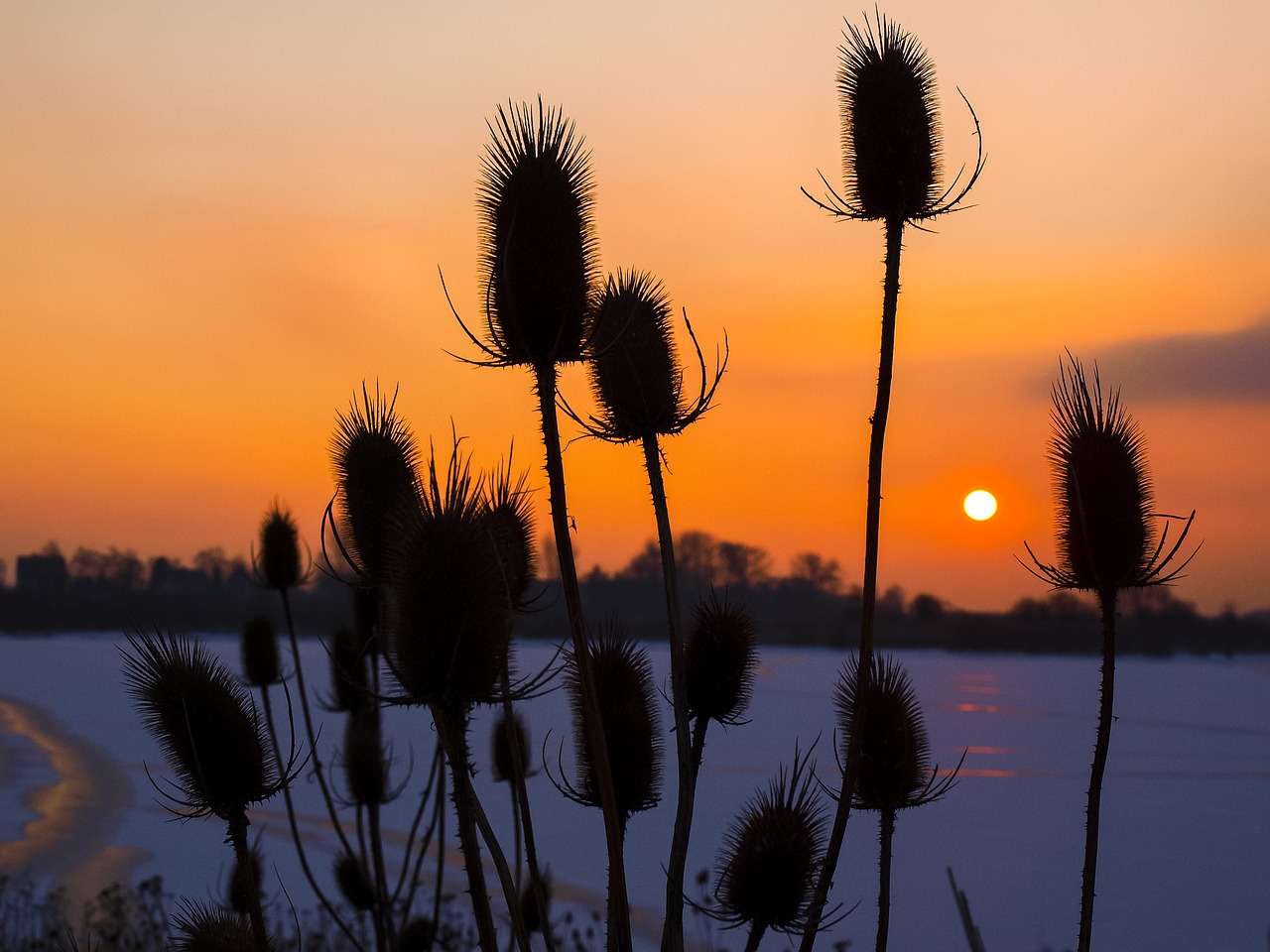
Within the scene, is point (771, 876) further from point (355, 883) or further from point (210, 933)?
point (355, 883)

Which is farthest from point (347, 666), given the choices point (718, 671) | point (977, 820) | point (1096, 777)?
point (977, 820)

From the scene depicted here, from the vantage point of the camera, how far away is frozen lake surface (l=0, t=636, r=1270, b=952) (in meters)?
12.7

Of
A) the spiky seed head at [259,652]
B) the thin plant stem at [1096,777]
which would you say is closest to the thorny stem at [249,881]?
the thin plant stem at [1096,777]

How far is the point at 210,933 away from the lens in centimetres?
291

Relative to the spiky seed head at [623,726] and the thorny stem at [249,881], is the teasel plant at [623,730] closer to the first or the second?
the spiky seed head at [623,726]

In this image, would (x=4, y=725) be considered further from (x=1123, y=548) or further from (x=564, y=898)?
(x=1123, y=548)

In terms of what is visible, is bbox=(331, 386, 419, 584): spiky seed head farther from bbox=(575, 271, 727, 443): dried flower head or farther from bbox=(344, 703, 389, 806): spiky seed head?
bbox=(344, 703, 389, 806): spiky seed head

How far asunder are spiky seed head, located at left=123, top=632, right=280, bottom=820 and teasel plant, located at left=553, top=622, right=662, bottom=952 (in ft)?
3.14

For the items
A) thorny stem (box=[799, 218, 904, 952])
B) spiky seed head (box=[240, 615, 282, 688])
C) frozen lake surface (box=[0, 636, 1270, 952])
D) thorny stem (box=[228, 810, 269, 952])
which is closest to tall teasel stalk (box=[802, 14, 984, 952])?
thorny stem (box=[799, 218, 904, 952])

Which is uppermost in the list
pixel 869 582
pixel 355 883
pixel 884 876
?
pixel 869 582

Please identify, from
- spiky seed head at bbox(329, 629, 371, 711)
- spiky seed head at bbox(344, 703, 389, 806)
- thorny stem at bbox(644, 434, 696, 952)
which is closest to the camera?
thorny stem at bbox(644, 434, 696, 952)

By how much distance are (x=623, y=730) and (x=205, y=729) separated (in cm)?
137

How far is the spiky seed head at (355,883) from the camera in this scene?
315 inches

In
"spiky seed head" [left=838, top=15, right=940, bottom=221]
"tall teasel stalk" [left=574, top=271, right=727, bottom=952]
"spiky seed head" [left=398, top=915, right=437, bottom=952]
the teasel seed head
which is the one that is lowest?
"spiky seed head" [left=398, top=915, right=437, bottom=952]
